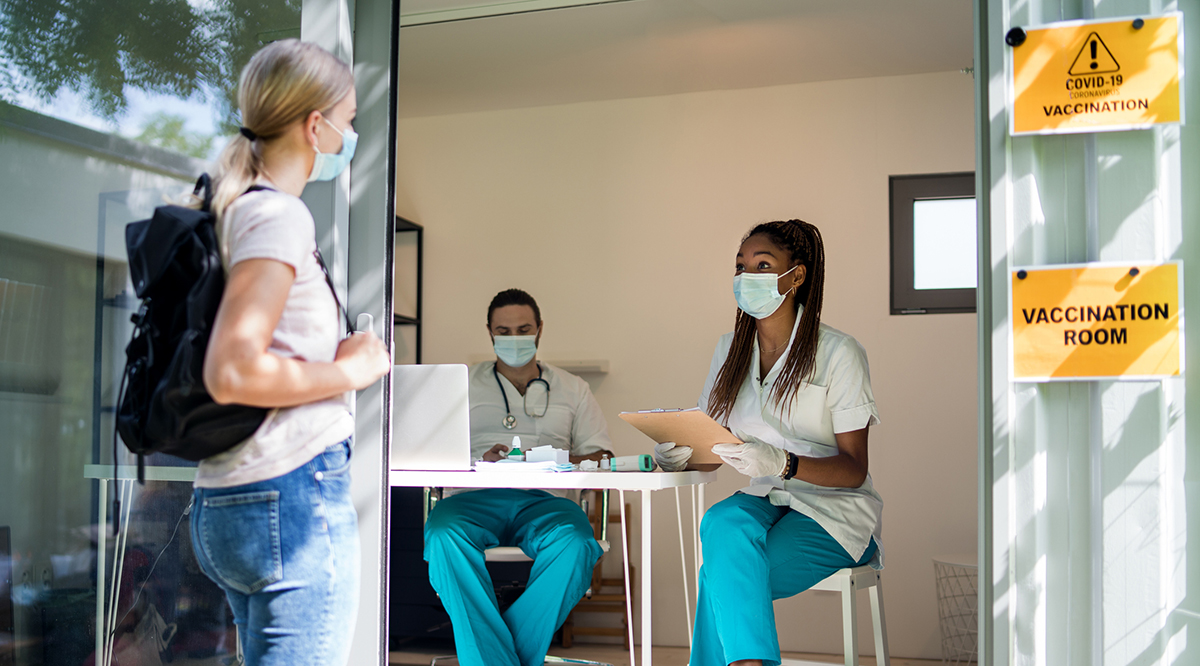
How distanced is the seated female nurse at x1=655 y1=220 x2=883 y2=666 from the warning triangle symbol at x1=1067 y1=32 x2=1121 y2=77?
42.2 inches

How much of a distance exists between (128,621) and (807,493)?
5.23ft

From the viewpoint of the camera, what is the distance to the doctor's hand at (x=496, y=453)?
2.90 metres

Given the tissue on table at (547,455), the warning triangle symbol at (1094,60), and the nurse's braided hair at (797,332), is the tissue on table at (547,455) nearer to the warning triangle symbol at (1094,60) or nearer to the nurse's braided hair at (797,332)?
the nurse's braided hair at (797,332)

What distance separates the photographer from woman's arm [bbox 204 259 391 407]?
1.04m

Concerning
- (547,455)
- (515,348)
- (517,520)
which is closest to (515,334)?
(515,348)

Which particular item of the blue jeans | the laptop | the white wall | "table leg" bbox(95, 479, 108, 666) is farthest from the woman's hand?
the white wall

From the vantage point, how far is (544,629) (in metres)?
2.49

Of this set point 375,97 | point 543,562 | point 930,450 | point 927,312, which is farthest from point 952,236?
point 375,97

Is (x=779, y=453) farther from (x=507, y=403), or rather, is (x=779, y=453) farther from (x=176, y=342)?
(x=176, y=342)

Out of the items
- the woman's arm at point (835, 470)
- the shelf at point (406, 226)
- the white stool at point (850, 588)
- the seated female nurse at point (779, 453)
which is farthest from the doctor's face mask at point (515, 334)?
the shelf at point (406, 226)

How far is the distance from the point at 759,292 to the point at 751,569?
2.64 feet

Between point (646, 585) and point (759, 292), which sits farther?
point (759, 292)

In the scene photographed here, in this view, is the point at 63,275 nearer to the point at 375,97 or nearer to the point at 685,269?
the point at 375,97

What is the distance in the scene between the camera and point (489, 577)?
2.60 m
